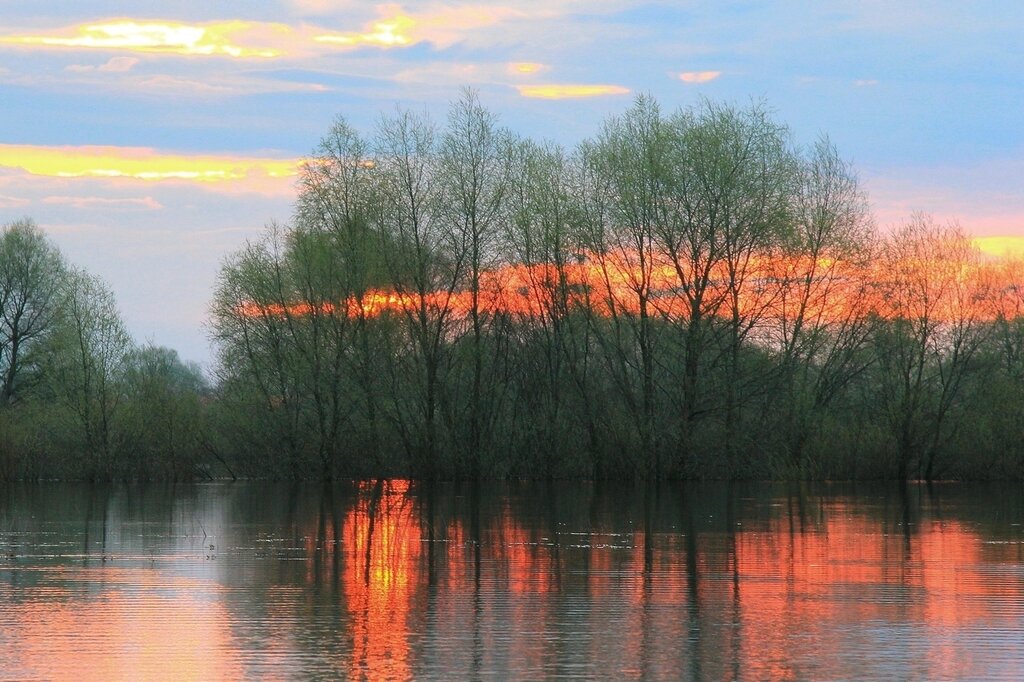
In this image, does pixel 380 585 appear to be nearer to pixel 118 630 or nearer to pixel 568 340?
pixel 118 630

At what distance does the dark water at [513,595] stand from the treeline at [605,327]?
719 inches

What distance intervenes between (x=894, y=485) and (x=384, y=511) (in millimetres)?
21640

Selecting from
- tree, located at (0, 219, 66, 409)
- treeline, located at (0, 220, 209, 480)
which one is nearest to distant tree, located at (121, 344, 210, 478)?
treeline, located at (0, 220, 209, 480)

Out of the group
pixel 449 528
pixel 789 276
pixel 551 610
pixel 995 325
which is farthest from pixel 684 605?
pixel 995 325

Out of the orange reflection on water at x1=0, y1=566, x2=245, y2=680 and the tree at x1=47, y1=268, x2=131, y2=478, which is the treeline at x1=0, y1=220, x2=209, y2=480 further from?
the orange reflection on water at x1=0, y1=566, x2=245, y2=680

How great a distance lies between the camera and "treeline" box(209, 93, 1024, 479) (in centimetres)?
4609

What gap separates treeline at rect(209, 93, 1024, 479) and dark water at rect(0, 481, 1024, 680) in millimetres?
18270

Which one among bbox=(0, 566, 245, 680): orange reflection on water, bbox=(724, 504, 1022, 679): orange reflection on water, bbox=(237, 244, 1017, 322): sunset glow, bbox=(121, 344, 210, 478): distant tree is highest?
bbox=(237, 244, 1017, 322): sunset glow

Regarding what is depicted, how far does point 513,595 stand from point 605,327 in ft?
115

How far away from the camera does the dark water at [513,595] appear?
10461 mm

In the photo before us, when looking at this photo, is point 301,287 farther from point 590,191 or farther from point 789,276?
point 789,276

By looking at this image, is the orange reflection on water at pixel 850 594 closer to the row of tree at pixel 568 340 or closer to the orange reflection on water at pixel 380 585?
the orange reflection on water at pixel 380 585

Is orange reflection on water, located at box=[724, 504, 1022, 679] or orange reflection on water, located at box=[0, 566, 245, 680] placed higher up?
orange reflection on water, located at box=[0, 566, 245, 680]

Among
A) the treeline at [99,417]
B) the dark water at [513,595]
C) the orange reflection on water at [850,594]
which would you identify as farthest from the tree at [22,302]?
the orange reflection on water at [850,594]
